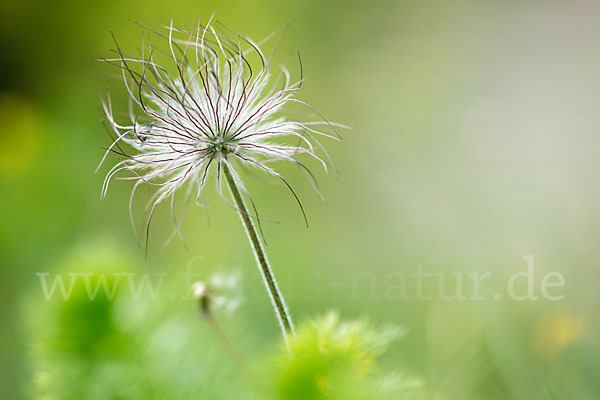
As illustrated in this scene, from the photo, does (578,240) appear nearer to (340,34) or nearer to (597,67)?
(597,67)

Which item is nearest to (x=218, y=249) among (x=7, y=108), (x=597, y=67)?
(x=7, y=108)

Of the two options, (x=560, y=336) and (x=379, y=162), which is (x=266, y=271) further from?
(x=379, y=162)

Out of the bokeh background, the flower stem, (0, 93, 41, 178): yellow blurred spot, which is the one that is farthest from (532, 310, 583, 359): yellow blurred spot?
(0, 93, 41, 178): yellow blurred spot

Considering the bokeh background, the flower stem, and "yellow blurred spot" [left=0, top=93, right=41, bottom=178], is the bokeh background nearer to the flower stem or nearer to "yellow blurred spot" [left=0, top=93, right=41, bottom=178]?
"yellow blurred spot" [left=0, top=93, right=41, bottom=178]

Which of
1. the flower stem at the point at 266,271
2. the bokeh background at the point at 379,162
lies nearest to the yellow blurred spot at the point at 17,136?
the bokeh background at the point at 379,162

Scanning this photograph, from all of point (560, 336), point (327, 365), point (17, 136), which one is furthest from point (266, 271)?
point (17, 136)

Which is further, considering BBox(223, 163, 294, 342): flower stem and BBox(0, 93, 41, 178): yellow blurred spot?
BBox(0, 93, 41, 178): yellow blurred spot

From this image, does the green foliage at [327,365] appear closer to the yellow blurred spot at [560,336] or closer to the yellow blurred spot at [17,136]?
the yellow blurred spot at [560,336]
